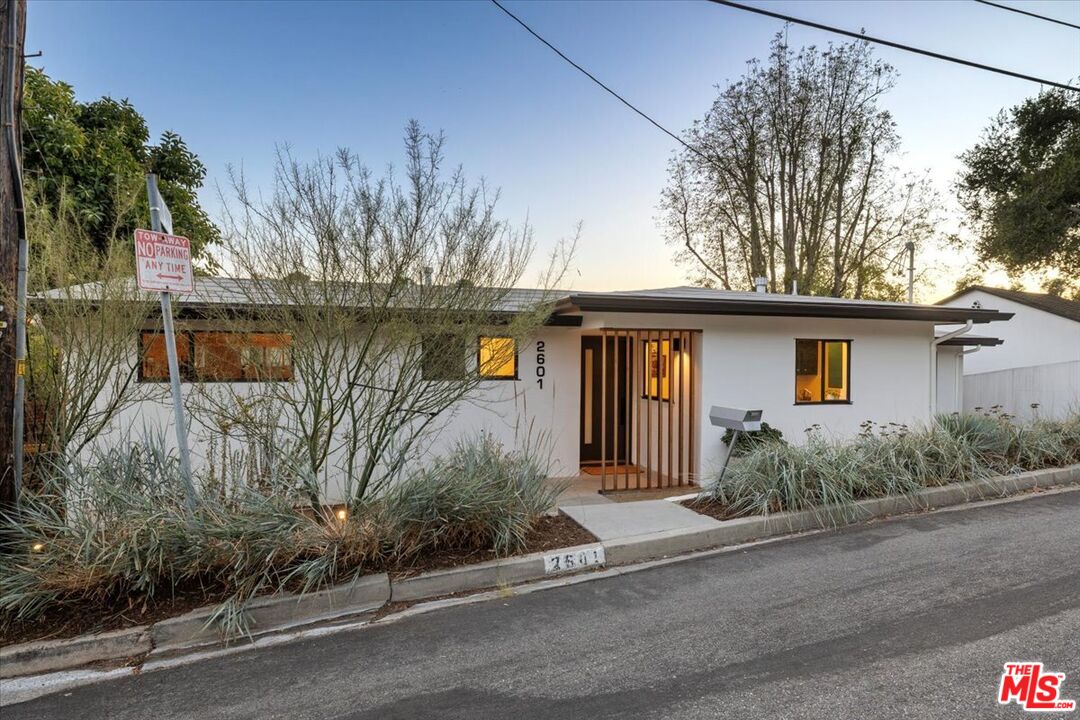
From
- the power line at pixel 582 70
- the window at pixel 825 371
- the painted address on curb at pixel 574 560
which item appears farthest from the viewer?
the window at pixel 825 371

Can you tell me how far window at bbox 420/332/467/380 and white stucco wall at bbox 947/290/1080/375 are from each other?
18373 mm

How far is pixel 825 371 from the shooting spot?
905 centimetres

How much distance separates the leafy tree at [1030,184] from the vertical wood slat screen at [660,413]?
12526 mm

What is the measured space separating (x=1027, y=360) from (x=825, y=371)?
13.5 metres

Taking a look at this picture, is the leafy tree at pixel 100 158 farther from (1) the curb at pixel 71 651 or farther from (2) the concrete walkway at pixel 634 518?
(2) the concrete walkway at pixel 634 518

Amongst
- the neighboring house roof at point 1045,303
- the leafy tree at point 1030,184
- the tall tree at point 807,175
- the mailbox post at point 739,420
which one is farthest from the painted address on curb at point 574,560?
the tall tree at point 807,175

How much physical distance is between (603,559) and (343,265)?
10.8 feet

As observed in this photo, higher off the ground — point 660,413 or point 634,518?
point 660,413

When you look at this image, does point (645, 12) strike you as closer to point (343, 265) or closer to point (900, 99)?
point (343, 265)

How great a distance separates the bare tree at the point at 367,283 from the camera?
4.45 meters

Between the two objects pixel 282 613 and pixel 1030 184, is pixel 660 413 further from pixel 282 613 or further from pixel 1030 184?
pixel 1030 184

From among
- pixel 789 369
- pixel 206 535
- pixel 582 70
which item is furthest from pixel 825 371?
pixel 206 535

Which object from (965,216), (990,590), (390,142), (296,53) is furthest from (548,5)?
(965,216)

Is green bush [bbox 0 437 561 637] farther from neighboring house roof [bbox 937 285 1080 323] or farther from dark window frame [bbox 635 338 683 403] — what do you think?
neighboring house roof [bbox 937 285 1080 323]
